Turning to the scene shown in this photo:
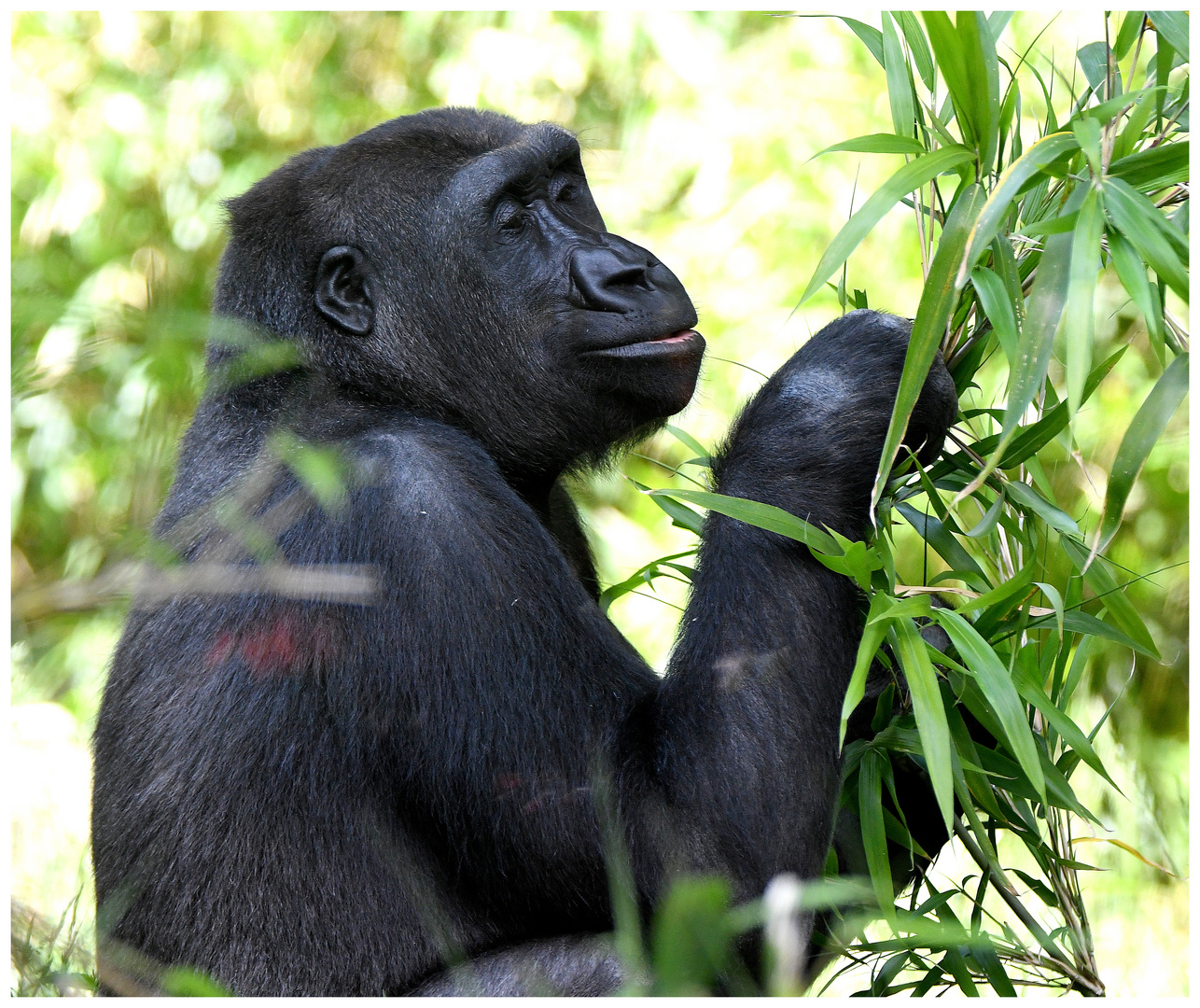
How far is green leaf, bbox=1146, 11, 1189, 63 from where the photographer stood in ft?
6.45

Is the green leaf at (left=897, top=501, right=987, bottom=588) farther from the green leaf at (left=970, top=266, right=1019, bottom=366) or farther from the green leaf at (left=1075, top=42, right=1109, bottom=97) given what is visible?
the green leaf at (left=1075, top=42, right=1109, bottom=97)

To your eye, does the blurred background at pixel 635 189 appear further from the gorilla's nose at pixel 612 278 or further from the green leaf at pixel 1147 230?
the green leaf at pixel 1147 230

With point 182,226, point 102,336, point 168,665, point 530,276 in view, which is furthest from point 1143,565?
point 182,226

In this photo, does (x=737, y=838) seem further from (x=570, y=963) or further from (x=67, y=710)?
(x=67, y=710)

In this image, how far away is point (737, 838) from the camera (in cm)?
209

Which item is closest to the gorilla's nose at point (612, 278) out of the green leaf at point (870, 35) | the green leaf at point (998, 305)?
the green leaf at point (870, 35)

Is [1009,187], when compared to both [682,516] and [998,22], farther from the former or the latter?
[682,516]

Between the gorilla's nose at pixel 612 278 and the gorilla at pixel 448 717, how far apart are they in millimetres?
420

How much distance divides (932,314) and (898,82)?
1.76 ft

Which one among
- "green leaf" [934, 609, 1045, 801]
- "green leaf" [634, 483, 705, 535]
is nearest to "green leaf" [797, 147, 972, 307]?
"green leaf" [934, 609, 1045, 801]

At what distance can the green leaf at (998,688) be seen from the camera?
1886 mm

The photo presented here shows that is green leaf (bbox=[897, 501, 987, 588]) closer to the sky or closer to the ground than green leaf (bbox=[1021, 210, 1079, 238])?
closer to the ground

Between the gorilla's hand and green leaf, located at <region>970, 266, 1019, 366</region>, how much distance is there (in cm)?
26

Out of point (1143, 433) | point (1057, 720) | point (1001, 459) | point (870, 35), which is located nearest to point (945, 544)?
point (1001, 459)
